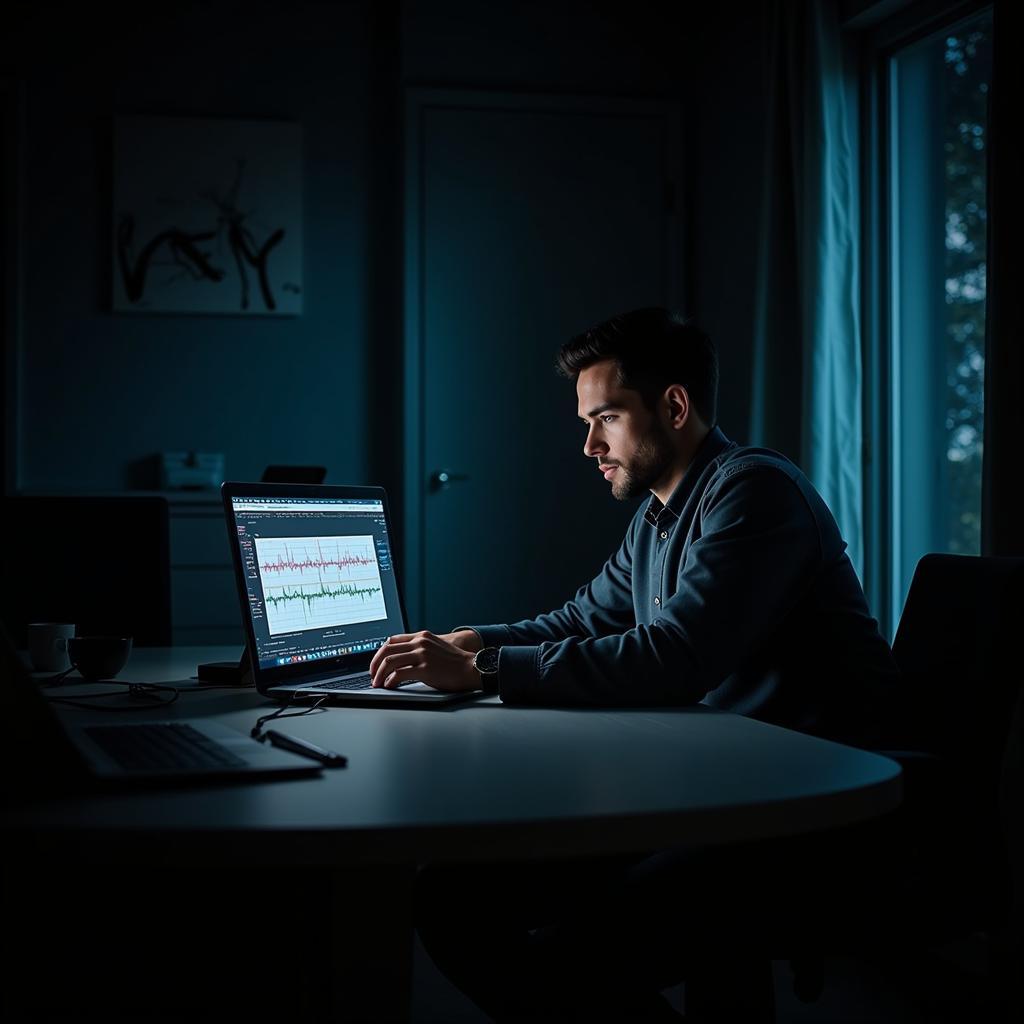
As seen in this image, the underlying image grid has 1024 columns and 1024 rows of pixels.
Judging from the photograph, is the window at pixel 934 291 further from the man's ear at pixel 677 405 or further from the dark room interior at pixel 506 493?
the man's ear at pixel 677 405

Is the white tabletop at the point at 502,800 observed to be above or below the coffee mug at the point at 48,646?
below

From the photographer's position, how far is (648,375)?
188cm

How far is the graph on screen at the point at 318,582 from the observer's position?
161cm

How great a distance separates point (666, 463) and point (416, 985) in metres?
1.28

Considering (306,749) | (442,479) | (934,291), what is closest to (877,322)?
(934,291)

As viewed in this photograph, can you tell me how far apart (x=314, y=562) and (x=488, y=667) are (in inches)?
12.5

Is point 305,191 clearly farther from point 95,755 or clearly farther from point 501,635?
point 95,755

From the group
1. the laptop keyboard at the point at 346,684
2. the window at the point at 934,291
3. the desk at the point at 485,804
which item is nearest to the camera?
the desk at the point at 485,804

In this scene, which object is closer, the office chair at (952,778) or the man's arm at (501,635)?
the office chair at (952,778)

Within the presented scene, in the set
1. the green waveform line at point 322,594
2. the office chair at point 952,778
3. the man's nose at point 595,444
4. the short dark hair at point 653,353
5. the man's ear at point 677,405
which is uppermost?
the short dark hair at point 653,353

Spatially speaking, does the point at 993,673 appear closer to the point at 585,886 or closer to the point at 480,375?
the point at 585,886

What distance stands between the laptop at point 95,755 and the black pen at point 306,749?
15 millimetres

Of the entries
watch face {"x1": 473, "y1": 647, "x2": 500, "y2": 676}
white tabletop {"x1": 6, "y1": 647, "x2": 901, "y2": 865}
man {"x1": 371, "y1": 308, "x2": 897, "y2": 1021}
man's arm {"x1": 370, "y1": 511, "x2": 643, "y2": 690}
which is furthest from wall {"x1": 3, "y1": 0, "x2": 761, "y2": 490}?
white tabletop {"x1": 6, "y1": 647, "x2": 901, "y2": 865}

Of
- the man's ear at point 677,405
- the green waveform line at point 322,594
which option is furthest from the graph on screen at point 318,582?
the man's ear at point 677,405
